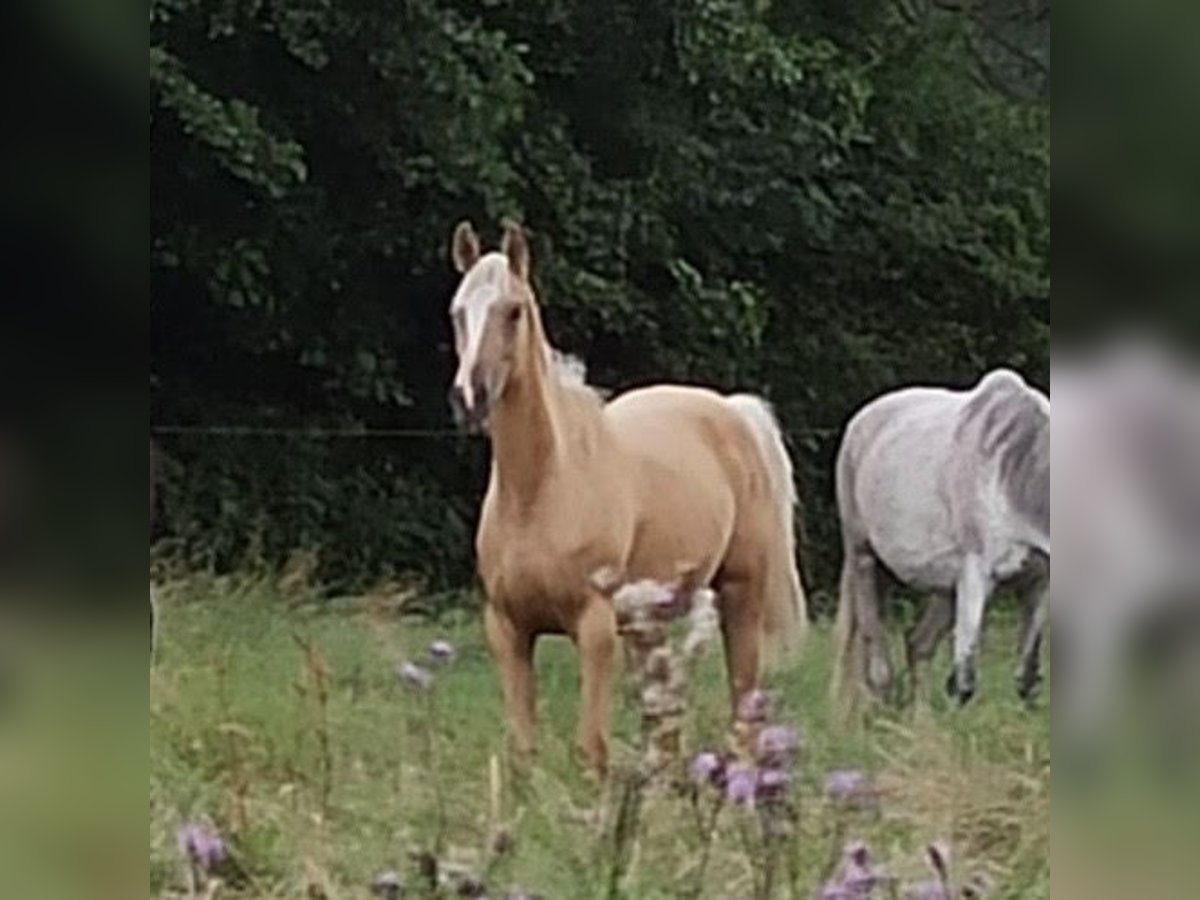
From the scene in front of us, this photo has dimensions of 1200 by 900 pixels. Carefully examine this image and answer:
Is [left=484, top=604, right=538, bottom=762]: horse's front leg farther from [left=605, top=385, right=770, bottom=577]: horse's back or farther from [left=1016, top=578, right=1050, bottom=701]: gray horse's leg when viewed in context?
[left=1016, top=578, right=1050, bottom=701]: gray horse's leg

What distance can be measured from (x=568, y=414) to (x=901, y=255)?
55cm

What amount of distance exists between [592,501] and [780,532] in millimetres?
288

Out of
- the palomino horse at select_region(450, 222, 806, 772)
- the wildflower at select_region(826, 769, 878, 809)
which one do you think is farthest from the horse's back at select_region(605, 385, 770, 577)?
the wildflower at select_region(826, 769, 878, 809)

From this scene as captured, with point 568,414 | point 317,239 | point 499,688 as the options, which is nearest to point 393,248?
point 317,239

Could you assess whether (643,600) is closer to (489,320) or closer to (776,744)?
(776,744)

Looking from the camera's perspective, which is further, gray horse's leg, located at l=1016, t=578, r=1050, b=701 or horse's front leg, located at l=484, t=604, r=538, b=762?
horse's front leg, located at l=484, t=604, r=538, b=762

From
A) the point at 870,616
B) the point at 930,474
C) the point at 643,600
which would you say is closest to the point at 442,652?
the point at 643,600

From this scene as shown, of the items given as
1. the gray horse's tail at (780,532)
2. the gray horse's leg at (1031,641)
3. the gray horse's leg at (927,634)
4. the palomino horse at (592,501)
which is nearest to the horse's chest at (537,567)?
the palomino horse at (592,501)

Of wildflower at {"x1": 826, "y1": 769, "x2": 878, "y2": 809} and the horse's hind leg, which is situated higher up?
the horse's hind leg

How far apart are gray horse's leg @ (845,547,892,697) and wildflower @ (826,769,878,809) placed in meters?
0.13

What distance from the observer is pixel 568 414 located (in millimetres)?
3355

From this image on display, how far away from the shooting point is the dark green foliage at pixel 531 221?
3305 millimetres

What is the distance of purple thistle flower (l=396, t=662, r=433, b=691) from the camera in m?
3.36

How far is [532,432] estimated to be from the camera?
3348mm
